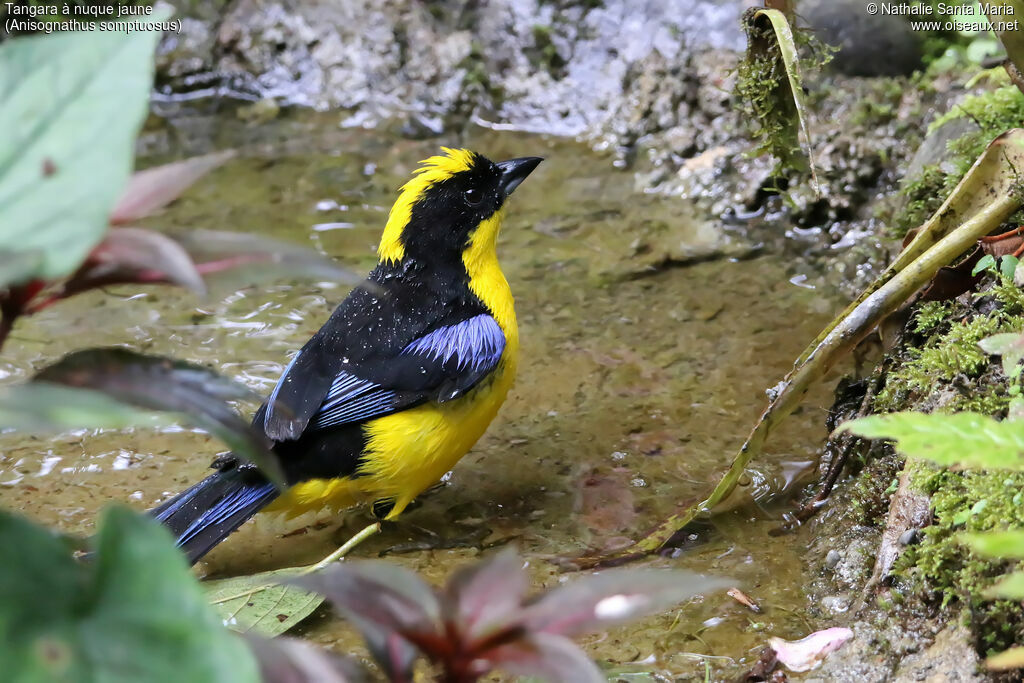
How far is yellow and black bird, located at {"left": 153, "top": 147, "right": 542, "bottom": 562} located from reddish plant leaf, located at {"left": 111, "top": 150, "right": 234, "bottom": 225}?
6.42 feet

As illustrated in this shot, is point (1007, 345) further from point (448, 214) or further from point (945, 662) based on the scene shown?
point (448, 214)

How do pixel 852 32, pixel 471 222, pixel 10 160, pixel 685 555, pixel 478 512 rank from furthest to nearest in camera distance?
pixel 852 32, pixel 471 222, pixel 478 512, pixel 685 555, pixel 10 160

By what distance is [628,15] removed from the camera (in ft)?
21.7

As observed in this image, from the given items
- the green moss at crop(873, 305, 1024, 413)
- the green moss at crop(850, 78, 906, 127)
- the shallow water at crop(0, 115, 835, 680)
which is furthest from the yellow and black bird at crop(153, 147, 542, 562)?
the green moss at crop(850, 78, 906, 127)

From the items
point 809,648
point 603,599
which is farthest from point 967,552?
point 603,599

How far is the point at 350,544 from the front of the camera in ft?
11.4

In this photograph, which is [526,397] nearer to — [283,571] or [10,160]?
[283,571]

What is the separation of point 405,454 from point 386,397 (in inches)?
8.5

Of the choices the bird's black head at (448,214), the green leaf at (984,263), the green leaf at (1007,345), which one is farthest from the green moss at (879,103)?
the green leaf at (1007,345)

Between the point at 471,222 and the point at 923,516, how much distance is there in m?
2.14

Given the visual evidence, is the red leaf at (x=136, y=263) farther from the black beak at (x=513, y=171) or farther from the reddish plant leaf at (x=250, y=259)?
the black beak at (x=513, y=171)

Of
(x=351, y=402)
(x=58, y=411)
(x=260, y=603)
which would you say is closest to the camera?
(x=58, y=411)

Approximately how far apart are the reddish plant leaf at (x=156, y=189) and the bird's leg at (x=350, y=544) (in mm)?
2279

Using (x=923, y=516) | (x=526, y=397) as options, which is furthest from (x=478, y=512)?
(x=923, y=516)
